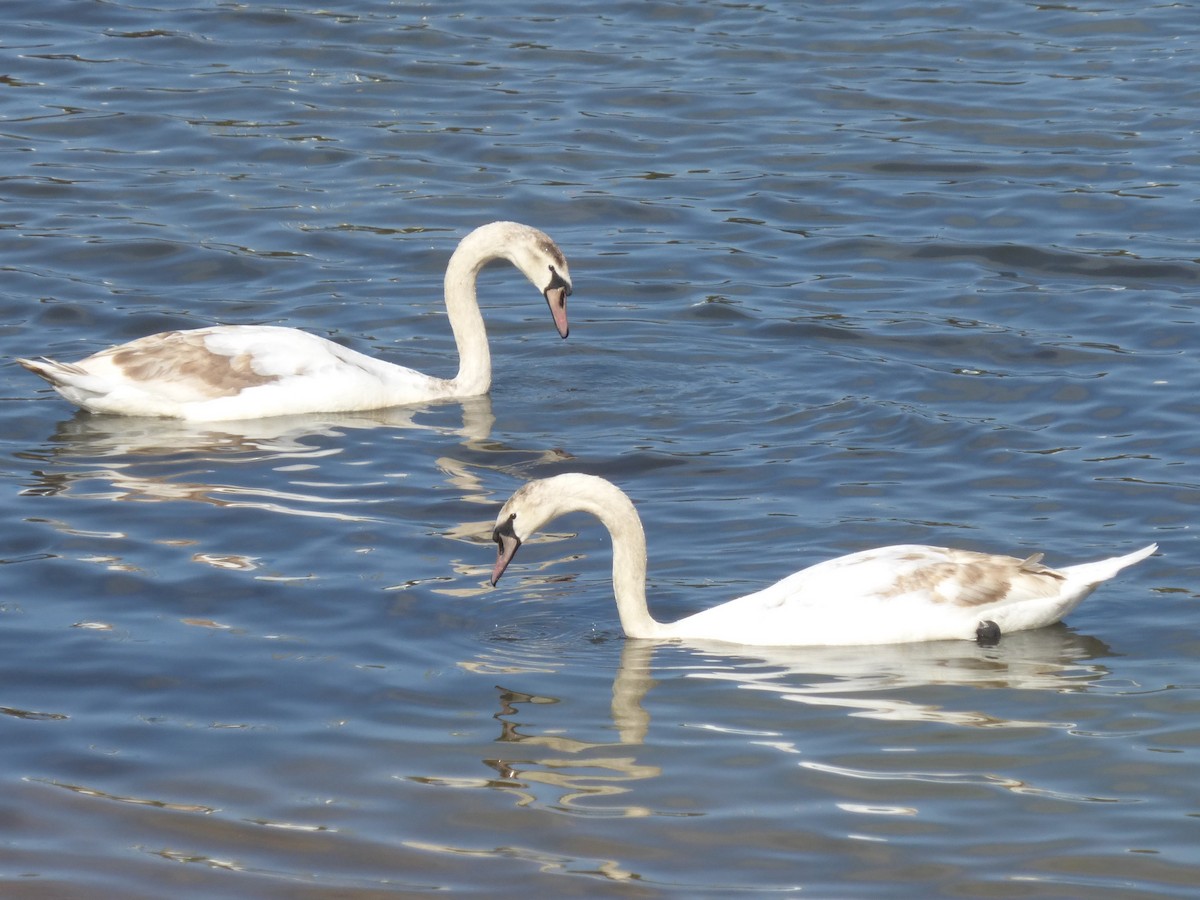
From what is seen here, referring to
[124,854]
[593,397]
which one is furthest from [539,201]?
[124,854]

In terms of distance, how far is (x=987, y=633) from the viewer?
921 cm

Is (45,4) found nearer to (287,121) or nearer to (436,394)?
(287,121)

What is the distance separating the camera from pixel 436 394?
13.5 metres

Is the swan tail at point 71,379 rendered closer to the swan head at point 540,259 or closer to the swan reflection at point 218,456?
the swan reflection at point 218,456

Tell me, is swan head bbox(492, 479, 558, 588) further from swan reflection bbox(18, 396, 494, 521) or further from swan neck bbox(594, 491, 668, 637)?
swan reflection bbox(18, 396, 494, 521)

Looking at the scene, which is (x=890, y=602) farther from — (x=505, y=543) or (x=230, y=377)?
(x=230, y=377)

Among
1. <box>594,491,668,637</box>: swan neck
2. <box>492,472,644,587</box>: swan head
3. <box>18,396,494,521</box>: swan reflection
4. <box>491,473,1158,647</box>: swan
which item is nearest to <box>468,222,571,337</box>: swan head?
<box>18,396,494,521</box>: swan reflection

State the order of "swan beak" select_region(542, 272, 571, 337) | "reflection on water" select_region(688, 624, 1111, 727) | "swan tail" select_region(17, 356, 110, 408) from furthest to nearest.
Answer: "swan beak" select_region(542, 272, 571, 337), "swan tail" select_region(17, 356, 110, 408), "reflection on water" select_region(688, 624, 1111, 727)

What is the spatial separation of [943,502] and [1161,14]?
38.1ft

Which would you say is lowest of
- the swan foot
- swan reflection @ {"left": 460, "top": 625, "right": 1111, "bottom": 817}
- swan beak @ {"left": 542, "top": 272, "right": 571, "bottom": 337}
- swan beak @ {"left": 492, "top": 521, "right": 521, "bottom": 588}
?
swan reflection @ {"left": 460, "top": 625, "right": 1111, "bottom": 817}

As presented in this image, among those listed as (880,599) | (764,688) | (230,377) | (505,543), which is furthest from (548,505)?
(230,377)

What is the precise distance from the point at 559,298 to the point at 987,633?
17.6ft

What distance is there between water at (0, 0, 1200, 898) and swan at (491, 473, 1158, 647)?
0.12m

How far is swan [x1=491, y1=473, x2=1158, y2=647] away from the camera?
9.05 meters
